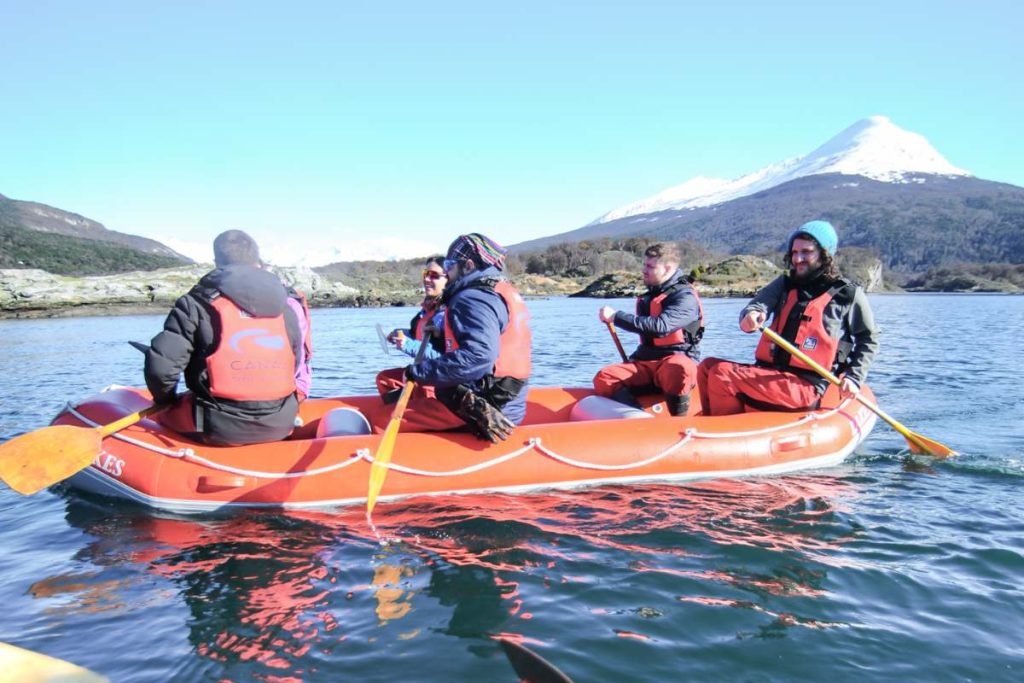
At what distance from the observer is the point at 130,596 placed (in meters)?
4.25

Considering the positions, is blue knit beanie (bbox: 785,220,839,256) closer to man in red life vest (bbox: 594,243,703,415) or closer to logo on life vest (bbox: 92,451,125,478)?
man in red life vest (bbox: 594,243,703,415)

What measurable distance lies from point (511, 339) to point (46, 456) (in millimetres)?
3465

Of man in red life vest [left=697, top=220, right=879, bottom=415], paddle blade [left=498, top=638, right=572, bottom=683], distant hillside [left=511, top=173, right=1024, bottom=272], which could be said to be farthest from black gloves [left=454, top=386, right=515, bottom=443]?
distant hillside [left=511, top=173, right=1024, bottom=272]

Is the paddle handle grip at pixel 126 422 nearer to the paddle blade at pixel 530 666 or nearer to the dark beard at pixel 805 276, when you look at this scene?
the paddle blade at pixel 530 666

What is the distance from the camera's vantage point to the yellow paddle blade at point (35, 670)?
8.41 feet

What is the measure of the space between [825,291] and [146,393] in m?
6.38

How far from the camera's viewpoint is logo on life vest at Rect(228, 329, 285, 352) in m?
5.22

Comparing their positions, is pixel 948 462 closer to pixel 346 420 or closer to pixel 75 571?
pixel 346 420

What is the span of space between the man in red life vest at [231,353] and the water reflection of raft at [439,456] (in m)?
0.25

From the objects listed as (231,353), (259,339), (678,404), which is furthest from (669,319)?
(231,353)

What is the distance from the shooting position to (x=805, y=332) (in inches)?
259

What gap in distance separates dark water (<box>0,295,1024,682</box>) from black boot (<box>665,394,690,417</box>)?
3.54 feet

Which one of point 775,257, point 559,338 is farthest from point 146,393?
point 775,257

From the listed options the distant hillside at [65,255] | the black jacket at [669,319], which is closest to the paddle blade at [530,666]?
the black jacket at [669,319]
